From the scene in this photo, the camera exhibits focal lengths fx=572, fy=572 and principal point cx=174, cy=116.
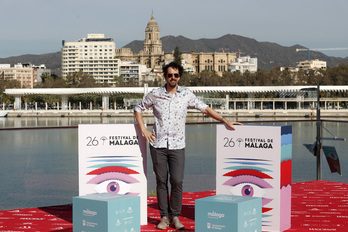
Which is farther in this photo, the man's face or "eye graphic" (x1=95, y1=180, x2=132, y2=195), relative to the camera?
"eye graphic" (x1=95, y1=180, x2=132, y2=195)

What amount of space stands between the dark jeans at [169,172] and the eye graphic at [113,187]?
297mm

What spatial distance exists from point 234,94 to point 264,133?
87.5 metres

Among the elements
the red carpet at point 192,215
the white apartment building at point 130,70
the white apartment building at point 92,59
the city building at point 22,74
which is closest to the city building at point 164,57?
the white apartment building at point 130,70

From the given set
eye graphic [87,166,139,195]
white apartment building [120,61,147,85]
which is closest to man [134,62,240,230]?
eye graphic [87,166,139,195]

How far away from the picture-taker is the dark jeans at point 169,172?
448 cm

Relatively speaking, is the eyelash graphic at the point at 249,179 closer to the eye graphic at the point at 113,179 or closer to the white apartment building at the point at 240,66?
the eye graphic at the point at 113,179

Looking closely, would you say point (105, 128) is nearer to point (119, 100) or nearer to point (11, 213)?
point (11, 213)

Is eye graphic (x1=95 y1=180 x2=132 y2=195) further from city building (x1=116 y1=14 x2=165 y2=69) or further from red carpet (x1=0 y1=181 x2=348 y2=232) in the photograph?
city building (x1=116 y1=14 x2=165 y2=69)

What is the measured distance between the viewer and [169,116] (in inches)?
176

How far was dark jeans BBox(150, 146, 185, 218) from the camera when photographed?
14.7 feet

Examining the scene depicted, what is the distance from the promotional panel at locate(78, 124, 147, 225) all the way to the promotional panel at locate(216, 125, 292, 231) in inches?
27.1

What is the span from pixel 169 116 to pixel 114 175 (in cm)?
68

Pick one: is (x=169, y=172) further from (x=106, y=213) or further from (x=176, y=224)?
(x=106, y=213)

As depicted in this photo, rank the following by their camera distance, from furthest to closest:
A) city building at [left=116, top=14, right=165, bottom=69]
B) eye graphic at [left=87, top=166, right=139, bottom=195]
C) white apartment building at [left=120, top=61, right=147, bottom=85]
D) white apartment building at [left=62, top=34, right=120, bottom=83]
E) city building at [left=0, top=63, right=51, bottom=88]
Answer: city building at [left=116, top=14, right=165, bottom=69], city building at [left=0, top=63, right=51, bottom=88], white apartment building at [left=120, top=61, right=147, bottom=85], white apartment building at [left=62, top=34, right=120, bottom=83], eye graphic at [left=87, top=166, right=139, bottom=195]
